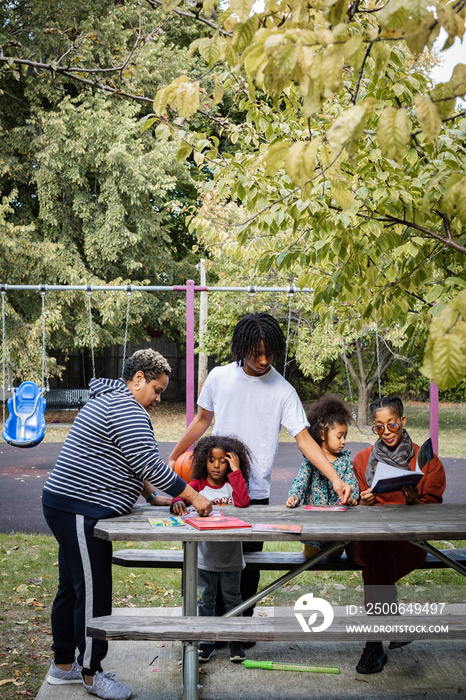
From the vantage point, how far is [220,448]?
151 inches

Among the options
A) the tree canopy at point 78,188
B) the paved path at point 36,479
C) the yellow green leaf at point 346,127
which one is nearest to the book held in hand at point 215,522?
the yellow green leaf at point 346,127

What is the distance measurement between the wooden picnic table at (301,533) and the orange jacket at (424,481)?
0.67 feet

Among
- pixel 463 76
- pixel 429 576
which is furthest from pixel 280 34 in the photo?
pixel 429 576

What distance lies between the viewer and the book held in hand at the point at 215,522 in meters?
3.29

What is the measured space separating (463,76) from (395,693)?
3.09 m

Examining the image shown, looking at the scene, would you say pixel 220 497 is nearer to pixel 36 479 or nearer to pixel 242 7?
pixel 242 7

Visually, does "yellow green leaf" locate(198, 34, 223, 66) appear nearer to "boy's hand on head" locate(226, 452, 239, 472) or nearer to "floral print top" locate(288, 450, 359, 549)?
"boy's hand on head" locate(226, 452, 239, 472)

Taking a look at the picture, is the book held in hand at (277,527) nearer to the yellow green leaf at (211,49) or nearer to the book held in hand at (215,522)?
the book held in hand at (215,522)

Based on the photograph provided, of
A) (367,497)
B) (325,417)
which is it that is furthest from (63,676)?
(325,417)

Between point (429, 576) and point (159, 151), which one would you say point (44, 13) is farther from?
point (429, 576)

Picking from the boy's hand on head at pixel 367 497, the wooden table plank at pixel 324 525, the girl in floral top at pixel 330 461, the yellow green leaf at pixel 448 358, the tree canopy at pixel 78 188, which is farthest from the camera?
the tree canopy at pixel 78 188

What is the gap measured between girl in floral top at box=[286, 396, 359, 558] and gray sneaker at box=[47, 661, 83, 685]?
4.70 feet

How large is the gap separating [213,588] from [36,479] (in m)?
7.65

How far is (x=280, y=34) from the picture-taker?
1747mm
